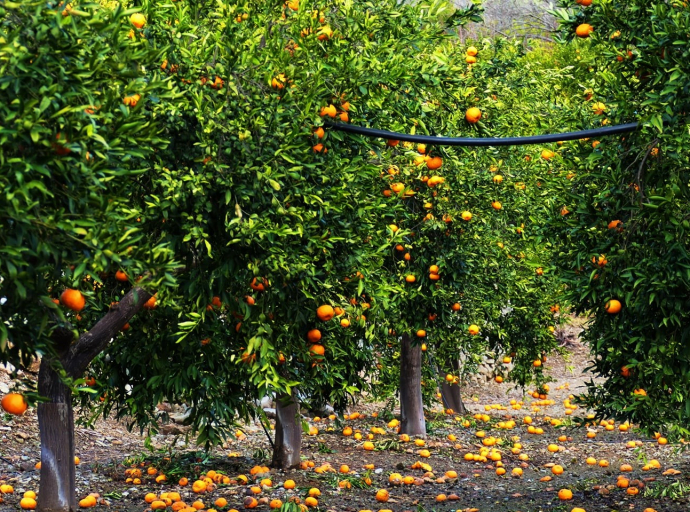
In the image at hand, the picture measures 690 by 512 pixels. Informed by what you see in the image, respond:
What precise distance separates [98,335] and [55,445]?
0.86 m

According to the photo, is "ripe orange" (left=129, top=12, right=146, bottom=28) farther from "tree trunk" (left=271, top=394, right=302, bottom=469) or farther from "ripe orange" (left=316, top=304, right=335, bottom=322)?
"tree trunk" (left=271, top=394, right=302, bottom=469)

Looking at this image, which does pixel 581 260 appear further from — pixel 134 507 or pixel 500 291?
pixel 500 291

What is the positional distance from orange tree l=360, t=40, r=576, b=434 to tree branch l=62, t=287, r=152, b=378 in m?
3.12

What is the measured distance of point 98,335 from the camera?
528cm

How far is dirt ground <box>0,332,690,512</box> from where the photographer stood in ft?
25.6

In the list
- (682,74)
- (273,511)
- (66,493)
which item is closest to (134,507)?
(273,511)

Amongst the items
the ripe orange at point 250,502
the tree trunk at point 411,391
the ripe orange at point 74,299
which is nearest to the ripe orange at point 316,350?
the ripe orange at point 74,299

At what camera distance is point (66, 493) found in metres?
5.47

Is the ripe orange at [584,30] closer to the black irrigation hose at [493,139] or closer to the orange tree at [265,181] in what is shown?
the black irrigation hose at [493,139]

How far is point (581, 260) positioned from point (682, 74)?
141cm

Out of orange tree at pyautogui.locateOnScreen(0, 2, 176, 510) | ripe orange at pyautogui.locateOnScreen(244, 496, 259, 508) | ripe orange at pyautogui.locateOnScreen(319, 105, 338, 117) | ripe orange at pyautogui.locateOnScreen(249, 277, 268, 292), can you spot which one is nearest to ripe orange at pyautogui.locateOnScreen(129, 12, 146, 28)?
orange tree at pyautogui.locateOnScreen(0, 2, 176, 510)

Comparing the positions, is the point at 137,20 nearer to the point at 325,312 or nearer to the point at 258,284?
the point at 258,284

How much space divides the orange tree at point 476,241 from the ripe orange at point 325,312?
272cm

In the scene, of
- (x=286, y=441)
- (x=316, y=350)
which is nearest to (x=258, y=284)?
(x=316, y=350)
